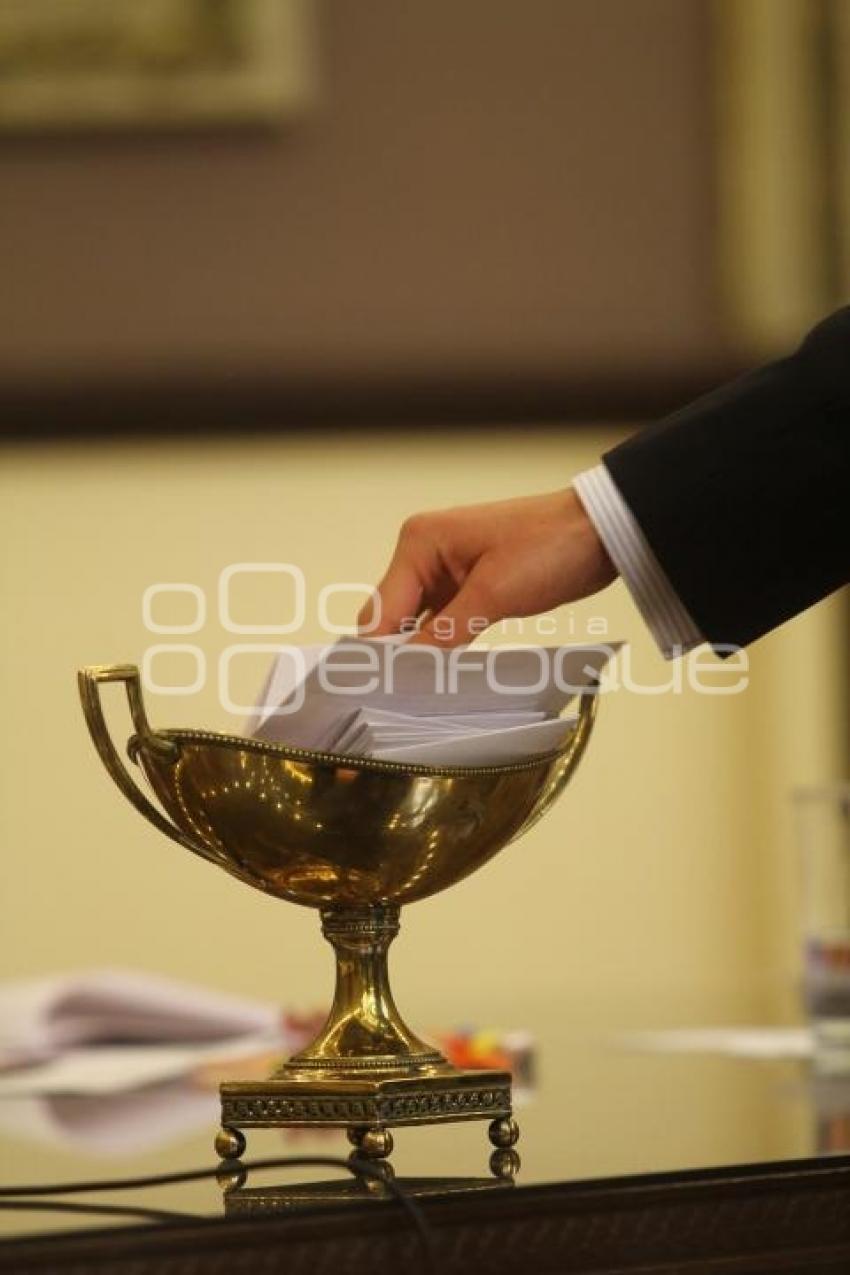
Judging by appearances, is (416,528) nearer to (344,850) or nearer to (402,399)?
(344,850)

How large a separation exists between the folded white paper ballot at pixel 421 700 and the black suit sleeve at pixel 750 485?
142mm

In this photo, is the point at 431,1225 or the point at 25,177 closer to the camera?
the point at 431,1225

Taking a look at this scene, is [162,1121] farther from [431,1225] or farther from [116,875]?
[116,875]

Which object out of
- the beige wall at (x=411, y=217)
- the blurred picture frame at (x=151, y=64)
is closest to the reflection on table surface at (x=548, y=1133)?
the beige wall at (x=411, y=217)

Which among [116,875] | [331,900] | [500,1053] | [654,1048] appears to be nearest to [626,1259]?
[331,900]

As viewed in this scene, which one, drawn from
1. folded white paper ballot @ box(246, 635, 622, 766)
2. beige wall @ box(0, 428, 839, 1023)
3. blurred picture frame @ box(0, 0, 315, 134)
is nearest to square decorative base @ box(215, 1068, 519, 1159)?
folded white paper ballot @ box(246, 635, 622, 766)

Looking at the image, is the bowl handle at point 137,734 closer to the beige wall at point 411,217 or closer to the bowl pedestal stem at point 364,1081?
the bowl pedestal stem at point 364,1081

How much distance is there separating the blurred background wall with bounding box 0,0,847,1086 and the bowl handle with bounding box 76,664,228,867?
1.83 meters

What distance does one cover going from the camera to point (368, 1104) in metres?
0.80

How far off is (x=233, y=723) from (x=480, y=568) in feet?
5.54

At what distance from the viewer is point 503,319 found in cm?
286

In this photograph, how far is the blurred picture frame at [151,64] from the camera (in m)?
2.73

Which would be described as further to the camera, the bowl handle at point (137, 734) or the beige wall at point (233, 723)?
the beige wall at point (233, 723)

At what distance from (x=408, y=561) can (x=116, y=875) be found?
1.85 metres
